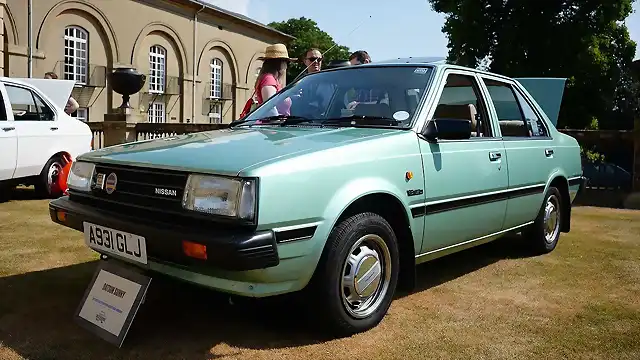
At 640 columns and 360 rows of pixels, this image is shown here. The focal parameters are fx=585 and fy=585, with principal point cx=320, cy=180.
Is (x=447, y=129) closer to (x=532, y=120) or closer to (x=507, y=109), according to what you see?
(x=507, y=109)

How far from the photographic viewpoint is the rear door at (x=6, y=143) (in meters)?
7.51

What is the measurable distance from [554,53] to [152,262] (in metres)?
30.1

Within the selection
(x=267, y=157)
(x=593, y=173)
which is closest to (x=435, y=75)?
(x=267, y=157)

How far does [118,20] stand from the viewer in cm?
2881

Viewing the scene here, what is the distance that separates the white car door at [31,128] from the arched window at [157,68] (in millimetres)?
24887

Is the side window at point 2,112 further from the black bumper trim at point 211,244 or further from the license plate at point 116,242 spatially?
the black bumper trim at point 211,244

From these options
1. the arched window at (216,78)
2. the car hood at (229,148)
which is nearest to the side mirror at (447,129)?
the car hood at (229,148)

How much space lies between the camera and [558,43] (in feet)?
96.2

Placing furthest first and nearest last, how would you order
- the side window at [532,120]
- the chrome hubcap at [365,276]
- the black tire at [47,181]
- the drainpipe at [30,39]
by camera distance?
the drainpipe at [30,39], the black tire at [47,181], the side window at [532,120], the chrome hubcap at [365,276]

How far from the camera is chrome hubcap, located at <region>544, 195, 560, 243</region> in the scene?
5270 mm

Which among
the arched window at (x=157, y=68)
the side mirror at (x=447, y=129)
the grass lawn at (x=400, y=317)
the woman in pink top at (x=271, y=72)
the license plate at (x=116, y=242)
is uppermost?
the arched window at (x=157, y=68)

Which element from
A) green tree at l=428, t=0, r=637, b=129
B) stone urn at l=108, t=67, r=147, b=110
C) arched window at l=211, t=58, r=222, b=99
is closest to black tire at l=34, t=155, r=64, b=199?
stone urn at l=108, t=67, r=147, b=110

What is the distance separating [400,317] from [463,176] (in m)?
1.04

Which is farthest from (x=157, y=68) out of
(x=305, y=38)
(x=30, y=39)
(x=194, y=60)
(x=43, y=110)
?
(x=305, y=38)
